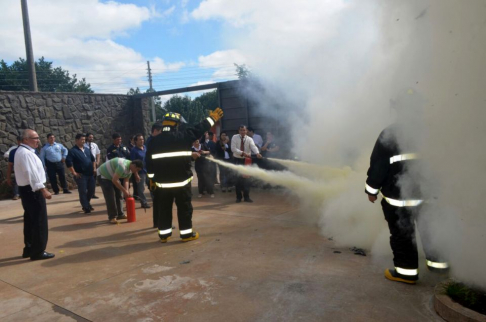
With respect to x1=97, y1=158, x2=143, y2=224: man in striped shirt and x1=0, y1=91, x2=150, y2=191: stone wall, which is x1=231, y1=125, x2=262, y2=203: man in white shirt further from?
x1=0, y1=91, x2=150, y2=191: stone wall

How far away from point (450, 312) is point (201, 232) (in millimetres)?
4029

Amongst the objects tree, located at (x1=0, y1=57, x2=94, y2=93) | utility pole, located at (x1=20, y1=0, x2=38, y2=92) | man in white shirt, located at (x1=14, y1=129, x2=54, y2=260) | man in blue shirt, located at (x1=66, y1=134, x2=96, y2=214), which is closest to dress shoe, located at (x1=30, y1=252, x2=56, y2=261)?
man in white shirt, located at (x1=14, y1=129, x2=54, y2=260)

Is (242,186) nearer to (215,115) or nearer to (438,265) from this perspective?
(215,115)

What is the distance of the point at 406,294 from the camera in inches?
136

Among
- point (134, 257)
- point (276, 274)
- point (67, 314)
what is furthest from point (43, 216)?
point (276, 274)

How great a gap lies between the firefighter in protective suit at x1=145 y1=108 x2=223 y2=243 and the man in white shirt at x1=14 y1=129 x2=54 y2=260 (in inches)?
62.4

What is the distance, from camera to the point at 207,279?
4.08m

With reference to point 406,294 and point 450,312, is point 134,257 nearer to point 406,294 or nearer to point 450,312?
point 406,294

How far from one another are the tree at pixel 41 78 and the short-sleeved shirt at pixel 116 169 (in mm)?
29279

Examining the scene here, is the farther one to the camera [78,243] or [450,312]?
[78,243]

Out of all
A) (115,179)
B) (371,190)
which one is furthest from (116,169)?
(371,190)

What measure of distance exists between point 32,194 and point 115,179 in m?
1.86

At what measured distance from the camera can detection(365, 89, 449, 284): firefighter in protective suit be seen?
12.0 ft

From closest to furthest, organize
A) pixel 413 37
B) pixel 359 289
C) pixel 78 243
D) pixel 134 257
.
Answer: pixel 359 289 → pixel 413 37 → pixel 134 257 → pixel 78 243
